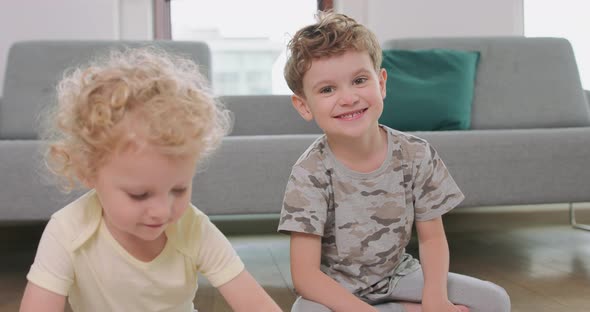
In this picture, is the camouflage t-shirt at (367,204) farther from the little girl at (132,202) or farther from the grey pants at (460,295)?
the little girl at (132,202)

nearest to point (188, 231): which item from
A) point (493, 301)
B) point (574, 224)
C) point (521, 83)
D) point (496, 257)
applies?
point (493, 301)

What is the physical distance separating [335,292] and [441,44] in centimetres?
170

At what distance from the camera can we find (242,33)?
3568mm

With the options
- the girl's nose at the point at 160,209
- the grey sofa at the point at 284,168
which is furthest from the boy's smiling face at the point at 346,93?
the grey sofa at the point at 284,168

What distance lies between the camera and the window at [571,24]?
3.77 meters

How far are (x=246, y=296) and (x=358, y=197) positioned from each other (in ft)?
1.09

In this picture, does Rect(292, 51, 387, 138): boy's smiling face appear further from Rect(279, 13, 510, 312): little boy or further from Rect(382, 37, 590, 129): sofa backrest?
Rect(382, 37, 590, 129): sofa backrest

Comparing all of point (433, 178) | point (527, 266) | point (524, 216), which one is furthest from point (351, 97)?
point (524, 216)

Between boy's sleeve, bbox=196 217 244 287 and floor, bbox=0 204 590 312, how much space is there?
52cm

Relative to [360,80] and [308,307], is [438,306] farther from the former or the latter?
[360,80]

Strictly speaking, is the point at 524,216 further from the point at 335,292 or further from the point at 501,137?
the point at 335,292

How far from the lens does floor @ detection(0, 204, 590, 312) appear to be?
1.56 m

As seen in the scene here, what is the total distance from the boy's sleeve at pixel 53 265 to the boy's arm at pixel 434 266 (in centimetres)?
64

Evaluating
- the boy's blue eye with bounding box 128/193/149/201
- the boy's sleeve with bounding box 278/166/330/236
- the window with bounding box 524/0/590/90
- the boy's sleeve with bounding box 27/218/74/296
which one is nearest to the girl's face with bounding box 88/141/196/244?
the boy's blue eye with bounding box 128/193/149/201
